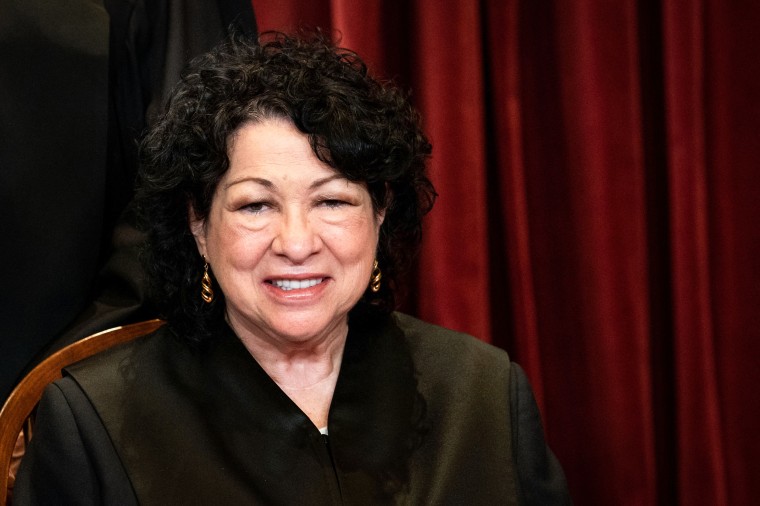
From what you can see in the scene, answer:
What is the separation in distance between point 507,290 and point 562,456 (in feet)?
1.33

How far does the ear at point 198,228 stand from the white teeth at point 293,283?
16cm

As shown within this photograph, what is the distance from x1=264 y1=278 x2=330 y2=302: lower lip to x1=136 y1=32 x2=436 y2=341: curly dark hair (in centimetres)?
17

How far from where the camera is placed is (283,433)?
137 centimetres

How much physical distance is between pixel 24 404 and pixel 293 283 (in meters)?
0.50

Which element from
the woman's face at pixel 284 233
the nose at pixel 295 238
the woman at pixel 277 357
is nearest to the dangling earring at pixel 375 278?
the woman at pixel 277 357

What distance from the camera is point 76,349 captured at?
4.88 feet

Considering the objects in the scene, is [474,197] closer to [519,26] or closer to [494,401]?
[519,26]

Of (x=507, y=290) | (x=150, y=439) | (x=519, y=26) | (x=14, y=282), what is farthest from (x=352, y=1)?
(x=150, y=439)

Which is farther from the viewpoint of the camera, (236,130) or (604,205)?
(604,205)

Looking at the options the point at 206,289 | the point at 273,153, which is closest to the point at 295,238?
the point at 273,153

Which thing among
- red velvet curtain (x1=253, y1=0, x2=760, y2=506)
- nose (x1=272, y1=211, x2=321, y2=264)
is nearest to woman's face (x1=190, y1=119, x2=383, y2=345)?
nose (x1=272, y1=211, x2=321, y2=264)

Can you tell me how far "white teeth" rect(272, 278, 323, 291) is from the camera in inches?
53.2

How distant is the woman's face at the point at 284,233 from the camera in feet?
4.29

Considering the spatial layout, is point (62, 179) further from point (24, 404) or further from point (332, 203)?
point (332, 203)
